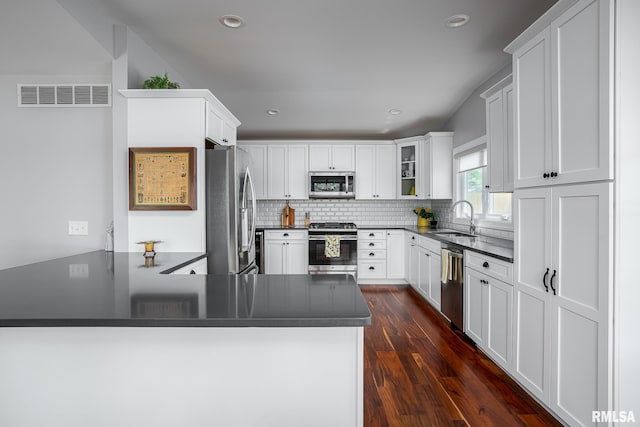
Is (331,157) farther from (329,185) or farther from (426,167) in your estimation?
(426,167)

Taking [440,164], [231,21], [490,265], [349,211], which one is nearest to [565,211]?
[490,265]

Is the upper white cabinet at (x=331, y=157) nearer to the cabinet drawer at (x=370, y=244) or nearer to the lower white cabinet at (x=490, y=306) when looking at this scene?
the cabinet drawer at (x=370, y=244)

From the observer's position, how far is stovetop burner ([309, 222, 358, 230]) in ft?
16.7

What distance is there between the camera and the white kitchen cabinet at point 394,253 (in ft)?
17.1

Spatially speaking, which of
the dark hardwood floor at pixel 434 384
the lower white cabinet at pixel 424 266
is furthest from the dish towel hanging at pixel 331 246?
the dark hardwood floor at pixel 434 384

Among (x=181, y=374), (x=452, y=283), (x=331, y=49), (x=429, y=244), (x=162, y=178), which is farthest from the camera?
(x=429, y=244)

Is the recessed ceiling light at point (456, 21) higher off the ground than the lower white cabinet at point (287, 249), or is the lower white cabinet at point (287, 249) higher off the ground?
the recessed ceiling light at point (456, 21)

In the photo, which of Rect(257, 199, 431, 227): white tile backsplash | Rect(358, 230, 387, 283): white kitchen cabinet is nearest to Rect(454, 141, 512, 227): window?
Rect(257, 199, 431, 227): white tile backsplash

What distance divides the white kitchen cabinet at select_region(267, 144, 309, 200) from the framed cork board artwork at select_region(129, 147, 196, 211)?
289 cm

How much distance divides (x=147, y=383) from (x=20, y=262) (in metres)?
2.46

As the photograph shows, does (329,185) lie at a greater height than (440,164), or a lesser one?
lesser

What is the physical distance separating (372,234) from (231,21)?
347 cm

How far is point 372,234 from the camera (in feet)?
17.1

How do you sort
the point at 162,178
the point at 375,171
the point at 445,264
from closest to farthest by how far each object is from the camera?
the point at 162,178, the point at 445,264, the point at 375,171
